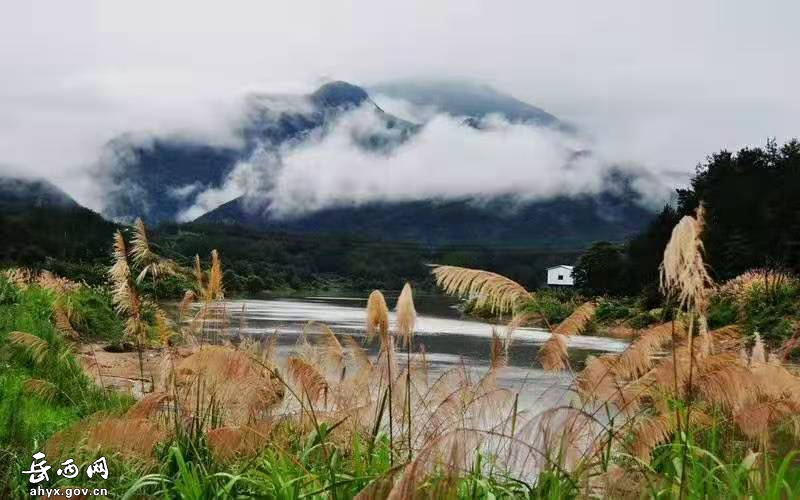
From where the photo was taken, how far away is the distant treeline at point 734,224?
96.4ft

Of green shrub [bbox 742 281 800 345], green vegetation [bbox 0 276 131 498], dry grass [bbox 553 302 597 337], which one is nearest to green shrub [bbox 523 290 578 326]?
green shrub [bbox 742 281 800 345]

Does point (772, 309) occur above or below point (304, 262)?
below

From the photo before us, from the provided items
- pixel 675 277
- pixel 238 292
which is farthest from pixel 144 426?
pixel 238 292

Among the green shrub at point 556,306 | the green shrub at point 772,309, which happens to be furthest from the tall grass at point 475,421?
the green shrub at point 556,306

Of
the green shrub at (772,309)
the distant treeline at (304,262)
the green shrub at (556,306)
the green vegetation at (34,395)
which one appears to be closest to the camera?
the green vegetation at (34,395)

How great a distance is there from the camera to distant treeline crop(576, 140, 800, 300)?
29391 millimetres

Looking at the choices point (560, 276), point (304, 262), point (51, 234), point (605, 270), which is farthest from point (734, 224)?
point (304, 262)

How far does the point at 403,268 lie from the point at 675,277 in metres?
87.5

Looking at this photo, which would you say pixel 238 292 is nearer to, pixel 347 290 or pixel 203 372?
pixel 347 290

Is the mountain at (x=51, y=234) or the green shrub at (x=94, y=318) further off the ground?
the mountain at (x=51, y=234)

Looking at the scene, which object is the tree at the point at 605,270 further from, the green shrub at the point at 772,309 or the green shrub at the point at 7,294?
the green shrub at the point at 7,294

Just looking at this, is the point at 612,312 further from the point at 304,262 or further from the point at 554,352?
the point at 304,262

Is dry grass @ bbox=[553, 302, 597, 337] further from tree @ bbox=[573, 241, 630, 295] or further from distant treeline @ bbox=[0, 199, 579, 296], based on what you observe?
tree @ bbox=[573, 241, 630, 295]

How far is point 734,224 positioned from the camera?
32844 millimetres
